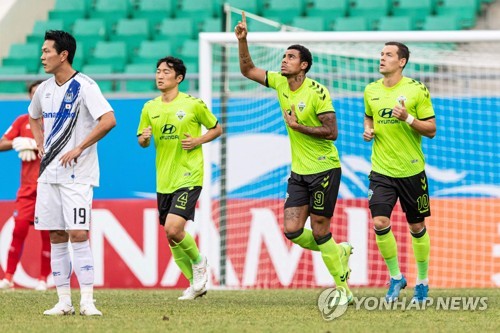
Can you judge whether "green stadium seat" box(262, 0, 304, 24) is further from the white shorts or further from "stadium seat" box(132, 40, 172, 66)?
the white shorts

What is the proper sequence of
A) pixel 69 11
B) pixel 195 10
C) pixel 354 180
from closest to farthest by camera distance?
1. pixel 354 180
2. pixel 195 10
3. pixel 69 11

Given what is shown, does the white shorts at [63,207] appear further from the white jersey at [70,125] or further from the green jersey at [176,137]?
the green jersey at [176,137]

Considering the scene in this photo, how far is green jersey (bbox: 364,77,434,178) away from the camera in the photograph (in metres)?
9.83

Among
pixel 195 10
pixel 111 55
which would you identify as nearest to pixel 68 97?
pixel 111 55

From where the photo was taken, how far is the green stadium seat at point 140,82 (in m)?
16.5

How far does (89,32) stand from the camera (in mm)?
18469

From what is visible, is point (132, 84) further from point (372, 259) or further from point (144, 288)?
point (372, 259)

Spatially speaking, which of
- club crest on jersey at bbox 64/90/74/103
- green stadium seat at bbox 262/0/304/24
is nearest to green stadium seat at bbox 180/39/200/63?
green stadium seat at bbox 262/0/304/24

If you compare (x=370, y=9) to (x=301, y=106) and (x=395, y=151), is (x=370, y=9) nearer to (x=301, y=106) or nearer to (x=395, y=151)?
(x=301, y=106)

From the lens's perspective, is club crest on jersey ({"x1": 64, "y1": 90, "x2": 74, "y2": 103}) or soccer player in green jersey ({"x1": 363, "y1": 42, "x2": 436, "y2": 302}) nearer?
club crest on jersey ({"x1": 64, "y1": 90, "x2": 74, "y2": 103})

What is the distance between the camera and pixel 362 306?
31.9ft

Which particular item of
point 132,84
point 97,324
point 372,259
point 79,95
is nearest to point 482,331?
point 97,324

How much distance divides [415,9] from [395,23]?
2.32ft

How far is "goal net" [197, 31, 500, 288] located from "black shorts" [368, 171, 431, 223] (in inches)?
156
